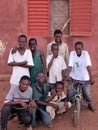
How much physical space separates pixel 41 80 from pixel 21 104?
0.61m

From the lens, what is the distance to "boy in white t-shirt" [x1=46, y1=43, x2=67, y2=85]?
7.78 m

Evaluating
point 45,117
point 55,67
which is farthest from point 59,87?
point 45,117

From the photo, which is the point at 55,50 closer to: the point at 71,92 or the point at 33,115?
the point at 71,92

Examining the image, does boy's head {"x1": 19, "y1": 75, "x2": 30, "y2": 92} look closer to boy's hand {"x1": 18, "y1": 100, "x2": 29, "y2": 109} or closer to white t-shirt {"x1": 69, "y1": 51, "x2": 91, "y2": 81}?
boy's hand {"x1": 18, "y1": 100, "x2": 29, "y2": 109}

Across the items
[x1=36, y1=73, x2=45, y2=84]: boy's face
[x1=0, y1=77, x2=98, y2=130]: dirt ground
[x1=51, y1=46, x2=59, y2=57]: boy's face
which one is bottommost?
[x1=0, y1=77, x2=98, y2=130]: dirt ground

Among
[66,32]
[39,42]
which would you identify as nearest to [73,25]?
[66,32]

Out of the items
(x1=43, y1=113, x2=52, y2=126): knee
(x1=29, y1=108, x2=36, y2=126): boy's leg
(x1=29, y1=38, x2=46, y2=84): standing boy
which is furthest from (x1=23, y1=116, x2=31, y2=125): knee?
(x1=29, y1=38, x2=46, y2=84): standing boy

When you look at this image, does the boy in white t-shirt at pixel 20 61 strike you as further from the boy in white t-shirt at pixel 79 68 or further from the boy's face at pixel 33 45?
the boy in white t-shirt at pixel 79 68

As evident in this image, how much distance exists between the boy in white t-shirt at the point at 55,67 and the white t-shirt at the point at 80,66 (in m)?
0.20

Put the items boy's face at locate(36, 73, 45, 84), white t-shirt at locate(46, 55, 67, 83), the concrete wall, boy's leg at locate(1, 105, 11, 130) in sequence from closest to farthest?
boy's leg at locate(1, 105, 11, 130)
boy's face at locate(36, 73, 45, 84)
white t-shirt at locate(46, 55, 67, 83)
the concrete wall

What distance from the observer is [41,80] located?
7.46 meters

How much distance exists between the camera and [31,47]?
777 cm

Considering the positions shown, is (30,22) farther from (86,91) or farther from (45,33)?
(86,91)

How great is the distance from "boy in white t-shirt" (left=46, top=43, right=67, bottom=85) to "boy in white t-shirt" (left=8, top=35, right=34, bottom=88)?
1.32ft
